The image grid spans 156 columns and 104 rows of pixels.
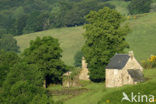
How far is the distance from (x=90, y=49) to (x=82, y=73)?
8.02m

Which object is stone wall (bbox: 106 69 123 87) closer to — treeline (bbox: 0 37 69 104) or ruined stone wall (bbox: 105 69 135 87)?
ruined stone wall (bbox: 105 69 135 87)

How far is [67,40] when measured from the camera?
160500 millimetres

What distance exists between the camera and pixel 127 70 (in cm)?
7538

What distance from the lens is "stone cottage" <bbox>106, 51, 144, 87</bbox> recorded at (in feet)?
246

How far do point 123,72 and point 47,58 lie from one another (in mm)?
17158

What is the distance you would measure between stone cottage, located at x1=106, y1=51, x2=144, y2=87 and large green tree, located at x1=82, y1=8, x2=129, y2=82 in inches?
190

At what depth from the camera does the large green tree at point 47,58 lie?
82.4 metres

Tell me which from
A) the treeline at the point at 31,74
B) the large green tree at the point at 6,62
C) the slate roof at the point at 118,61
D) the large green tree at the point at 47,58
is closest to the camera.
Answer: the treeline at the point at 31,74

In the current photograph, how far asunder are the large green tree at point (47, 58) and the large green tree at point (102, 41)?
256 inches

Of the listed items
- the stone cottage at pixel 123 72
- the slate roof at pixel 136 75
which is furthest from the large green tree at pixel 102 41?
the slate roof at pixel 136 75

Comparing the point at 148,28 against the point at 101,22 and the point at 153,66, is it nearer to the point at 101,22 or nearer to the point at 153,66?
the point at 153,66

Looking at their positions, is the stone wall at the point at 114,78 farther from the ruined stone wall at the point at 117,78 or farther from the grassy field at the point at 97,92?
the grassy field at the point at 97,92

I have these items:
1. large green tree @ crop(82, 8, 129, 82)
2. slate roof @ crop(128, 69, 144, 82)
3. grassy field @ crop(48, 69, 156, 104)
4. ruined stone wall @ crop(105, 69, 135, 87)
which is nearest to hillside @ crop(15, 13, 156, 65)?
large green tree @ crop(82, 8, 129, 82)

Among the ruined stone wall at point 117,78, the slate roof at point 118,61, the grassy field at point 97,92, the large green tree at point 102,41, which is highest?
the large green tree at point 102,41
